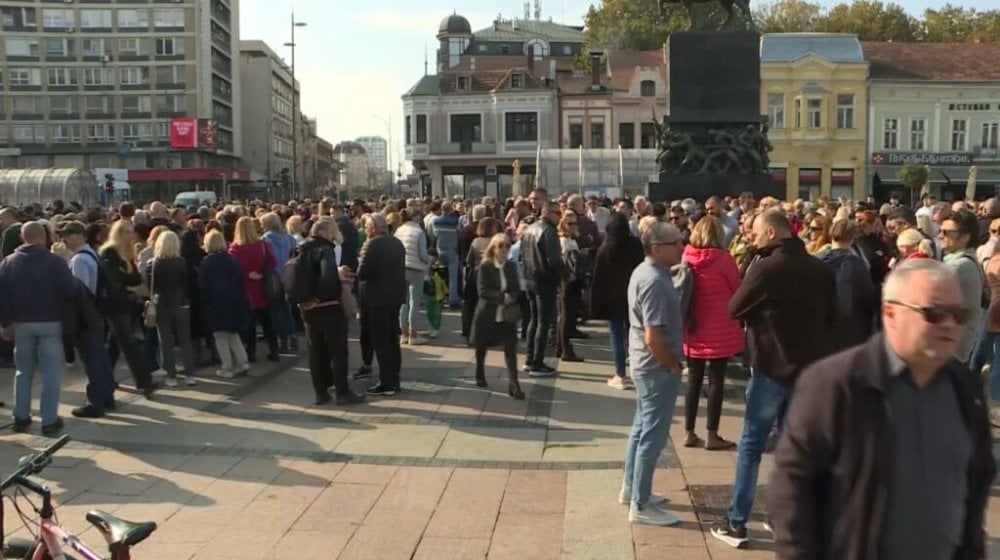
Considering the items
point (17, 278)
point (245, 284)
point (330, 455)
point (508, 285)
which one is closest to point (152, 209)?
point (245, 284)

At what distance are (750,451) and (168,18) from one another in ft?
274

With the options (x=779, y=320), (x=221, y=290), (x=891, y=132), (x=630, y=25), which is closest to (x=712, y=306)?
(x=779, y=320)

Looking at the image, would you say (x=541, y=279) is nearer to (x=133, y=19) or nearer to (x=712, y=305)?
(x=712, y=305)

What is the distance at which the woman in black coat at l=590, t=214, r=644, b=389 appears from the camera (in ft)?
33.2

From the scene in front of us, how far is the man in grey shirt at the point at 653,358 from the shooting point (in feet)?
19.2

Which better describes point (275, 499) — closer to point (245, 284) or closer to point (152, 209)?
point (245, 284)

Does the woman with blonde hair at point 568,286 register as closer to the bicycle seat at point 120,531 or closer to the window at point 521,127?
the bicycle seat at point 120,531

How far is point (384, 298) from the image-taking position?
9.89 metres

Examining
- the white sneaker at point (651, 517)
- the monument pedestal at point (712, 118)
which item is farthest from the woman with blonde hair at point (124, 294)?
the monument pedestal at point (712, 118)

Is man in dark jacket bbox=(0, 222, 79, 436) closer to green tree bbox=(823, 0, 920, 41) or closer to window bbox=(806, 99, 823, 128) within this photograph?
window bbox=(806, 99, 823, 128)

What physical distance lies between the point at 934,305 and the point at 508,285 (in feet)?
23.2

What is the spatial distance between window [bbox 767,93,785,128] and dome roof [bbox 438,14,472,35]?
40.9m

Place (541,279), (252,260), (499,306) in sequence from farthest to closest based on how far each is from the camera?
(252,260)
(541,279)
(499,306)

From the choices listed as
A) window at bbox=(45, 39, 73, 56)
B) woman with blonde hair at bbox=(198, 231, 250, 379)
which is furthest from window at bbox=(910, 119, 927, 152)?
window at bbox=(45, 39, 73, 56)
